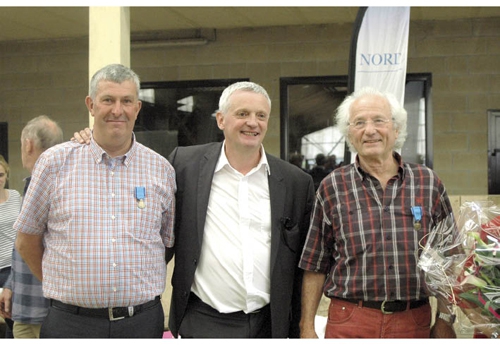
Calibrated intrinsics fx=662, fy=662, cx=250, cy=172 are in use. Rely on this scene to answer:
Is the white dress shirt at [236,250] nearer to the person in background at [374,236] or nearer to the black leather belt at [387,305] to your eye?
the person in background at [374,236]

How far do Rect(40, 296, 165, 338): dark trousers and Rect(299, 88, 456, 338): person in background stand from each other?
72 cm

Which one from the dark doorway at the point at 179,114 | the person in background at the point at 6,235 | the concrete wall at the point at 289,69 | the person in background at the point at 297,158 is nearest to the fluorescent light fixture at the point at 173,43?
the concrete wall at the point at 289,69

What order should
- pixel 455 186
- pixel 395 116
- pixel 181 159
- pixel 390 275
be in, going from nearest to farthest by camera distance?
pixel 390 275
pixel 395 116
pixel 181 159
pixel 455 186

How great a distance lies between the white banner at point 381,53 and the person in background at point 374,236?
211 centimetres

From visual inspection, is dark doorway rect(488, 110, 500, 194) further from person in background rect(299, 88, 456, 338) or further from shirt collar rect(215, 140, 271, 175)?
shirt collar rect(215, 140, 271, 175)

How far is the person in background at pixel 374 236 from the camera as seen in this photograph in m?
2.72

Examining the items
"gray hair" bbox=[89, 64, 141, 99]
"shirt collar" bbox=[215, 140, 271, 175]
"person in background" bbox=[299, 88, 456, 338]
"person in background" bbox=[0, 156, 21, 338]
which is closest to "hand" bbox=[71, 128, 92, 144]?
"gray hair" bbox=[89, 64, 141, 99]

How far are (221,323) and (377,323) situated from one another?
2.23ft

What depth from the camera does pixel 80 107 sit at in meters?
8.97

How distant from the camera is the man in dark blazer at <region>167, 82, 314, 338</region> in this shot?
114 inches

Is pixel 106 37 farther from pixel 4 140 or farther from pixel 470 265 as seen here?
pixel 4 140
